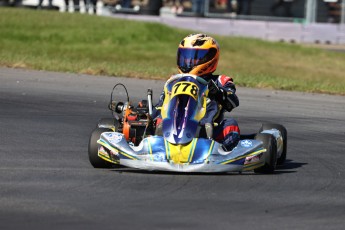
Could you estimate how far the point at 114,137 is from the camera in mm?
8266

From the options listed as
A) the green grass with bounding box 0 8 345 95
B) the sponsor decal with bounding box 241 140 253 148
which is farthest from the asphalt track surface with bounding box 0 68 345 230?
the green grass with bounding box 0 8 345 95

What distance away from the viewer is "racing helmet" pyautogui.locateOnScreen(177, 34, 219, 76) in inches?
351

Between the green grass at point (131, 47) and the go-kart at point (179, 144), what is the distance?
523 inches

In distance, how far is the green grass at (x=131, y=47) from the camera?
24.1 metres

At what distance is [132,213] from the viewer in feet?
20.8

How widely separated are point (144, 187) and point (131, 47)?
63.5ft

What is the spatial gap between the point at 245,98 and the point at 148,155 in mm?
7284

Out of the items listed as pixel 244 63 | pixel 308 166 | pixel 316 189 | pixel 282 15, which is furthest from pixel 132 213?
pixel 282 15

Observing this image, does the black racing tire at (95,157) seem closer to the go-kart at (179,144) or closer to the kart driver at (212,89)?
the go-kart at (179,144)

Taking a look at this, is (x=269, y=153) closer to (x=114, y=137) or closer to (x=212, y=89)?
(x=212, y=89)

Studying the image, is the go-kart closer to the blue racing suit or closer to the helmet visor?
the blue racing suit

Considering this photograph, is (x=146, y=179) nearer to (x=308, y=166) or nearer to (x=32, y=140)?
(x=308, y=166)

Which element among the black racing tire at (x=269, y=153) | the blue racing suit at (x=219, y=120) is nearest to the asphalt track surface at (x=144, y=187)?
the black racing tire at (x=269, y=153)

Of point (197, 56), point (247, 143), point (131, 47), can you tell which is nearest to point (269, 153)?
point (247, 143)
